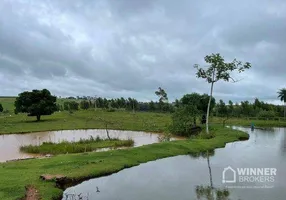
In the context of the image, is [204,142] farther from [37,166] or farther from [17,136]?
[17,136]

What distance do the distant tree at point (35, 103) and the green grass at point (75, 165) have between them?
33.5 metres

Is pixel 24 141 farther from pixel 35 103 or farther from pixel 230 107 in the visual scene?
pixel 230 107

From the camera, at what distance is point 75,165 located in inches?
687

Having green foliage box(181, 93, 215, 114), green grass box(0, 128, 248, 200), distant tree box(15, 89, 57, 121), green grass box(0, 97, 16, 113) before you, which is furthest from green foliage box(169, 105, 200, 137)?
green grass box(0, 97, 16, 113)

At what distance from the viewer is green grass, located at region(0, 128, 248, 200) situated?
12.8 metres

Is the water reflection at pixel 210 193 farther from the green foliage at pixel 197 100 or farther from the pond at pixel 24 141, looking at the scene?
the green foliage at pixel 197 100

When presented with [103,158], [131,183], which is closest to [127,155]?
[103,158]

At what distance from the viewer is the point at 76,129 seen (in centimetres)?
4359

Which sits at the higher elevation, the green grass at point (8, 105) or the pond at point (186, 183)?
the green grass at point (8, 105)

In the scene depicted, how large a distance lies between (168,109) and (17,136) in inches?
2293

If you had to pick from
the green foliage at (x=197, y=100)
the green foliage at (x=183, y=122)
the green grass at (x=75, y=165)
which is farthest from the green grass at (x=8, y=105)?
the green grass at (x=75, y=165)

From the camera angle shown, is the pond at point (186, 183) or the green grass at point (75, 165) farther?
the green grass at point (75, 165)

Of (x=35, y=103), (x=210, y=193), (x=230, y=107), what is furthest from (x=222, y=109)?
(x=210, y=193)

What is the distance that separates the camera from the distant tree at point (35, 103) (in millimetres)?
51906
